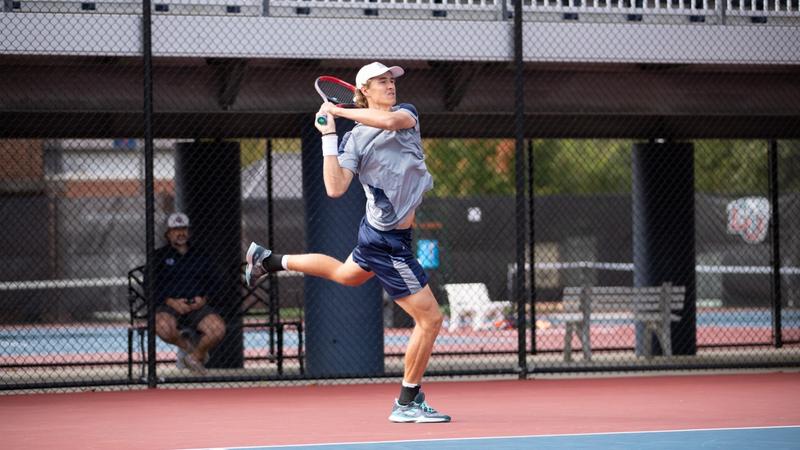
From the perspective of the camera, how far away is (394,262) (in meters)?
8.42

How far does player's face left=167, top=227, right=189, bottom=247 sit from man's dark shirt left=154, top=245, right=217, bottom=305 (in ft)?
0.26

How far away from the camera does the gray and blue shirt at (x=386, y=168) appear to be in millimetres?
8430

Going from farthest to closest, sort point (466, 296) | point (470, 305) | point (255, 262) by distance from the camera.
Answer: point (466, 296)
point (470, 305)
point (255, 262)

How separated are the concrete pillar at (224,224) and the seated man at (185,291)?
0.84 m

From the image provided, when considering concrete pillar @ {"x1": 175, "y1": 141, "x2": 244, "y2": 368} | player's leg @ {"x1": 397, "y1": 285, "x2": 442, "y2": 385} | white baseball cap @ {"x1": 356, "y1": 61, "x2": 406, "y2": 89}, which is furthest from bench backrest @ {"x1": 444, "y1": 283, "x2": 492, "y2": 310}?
white baseball cap @ {"x1": 356, "y1": 61, "x2": 406, "y2": 89}

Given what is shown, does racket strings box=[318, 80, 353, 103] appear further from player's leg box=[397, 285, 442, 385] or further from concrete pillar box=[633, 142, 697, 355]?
concrete pillar box=[633, 142, 697, 355]

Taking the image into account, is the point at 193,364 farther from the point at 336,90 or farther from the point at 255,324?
the point at 336,90

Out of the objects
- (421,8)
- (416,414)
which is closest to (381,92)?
(416,414)

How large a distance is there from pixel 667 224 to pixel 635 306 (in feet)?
3.98

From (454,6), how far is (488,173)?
65.3 feet

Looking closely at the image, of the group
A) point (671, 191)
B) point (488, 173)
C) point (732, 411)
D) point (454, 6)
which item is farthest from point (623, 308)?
point (488, 173)

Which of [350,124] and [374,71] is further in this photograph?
[350,124]

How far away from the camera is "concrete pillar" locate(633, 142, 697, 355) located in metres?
15.4

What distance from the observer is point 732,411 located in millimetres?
9250
